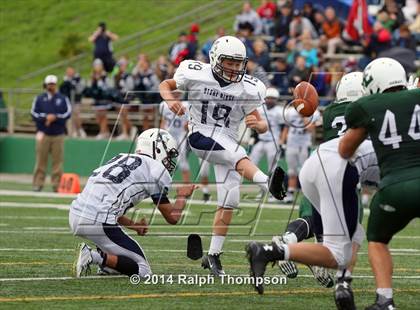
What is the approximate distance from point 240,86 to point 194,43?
1364 cm

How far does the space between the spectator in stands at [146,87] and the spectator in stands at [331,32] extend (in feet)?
11.3

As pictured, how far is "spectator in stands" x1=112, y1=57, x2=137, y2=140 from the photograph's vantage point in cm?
2138

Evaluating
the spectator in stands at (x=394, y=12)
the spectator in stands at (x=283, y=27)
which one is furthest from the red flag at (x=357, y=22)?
the spectator in stands at (x=283, y=27)

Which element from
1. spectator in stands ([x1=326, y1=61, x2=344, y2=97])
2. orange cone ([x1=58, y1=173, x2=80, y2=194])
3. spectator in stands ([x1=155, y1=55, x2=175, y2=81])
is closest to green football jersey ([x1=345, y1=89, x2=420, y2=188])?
orange cone ([x1=58, y1=173, x2=80, y2=194])

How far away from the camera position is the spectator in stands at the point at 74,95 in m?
22.1

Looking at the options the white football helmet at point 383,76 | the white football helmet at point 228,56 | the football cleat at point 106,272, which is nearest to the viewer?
the white football helmet at point 383,76

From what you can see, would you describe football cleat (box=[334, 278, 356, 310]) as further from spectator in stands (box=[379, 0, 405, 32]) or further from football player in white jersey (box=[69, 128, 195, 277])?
spectator in stands (box=[379, 0, 405, 32])

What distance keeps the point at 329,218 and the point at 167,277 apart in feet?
5.55

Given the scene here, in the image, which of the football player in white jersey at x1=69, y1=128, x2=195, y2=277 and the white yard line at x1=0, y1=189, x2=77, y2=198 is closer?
the football player in white jersey at x1=69, y1=128, x2=195, y2=277

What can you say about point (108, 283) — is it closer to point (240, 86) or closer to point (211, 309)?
point (211, 309)

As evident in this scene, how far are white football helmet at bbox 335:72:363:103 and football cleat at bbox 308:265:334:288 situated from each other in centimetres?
118

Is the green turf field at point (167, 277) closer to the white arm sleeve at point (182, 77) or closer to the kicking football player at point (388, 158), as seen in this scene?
the kicking football player at point (388, 158)

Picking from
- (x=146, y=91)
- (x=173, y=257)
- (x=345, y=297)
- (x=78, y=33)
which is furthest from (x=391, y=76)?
(x=78, y=33)

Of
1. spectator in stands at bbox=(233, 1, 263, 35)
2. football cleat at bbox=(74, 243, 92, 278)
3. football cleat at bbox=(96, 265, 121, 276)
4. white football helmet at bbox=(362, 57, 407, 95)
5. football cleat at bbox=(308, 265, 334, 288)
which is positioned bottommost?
football cleat at bbox=(96, 265, 121, 276)
